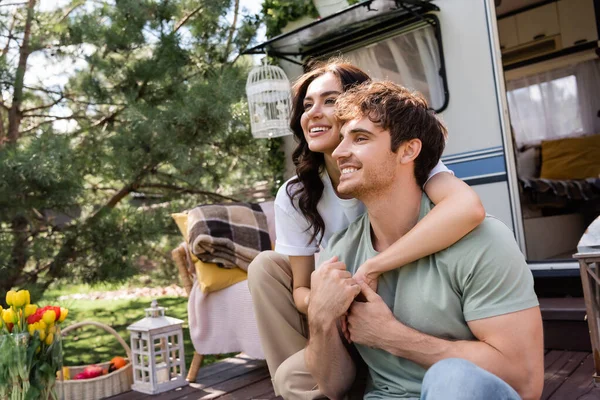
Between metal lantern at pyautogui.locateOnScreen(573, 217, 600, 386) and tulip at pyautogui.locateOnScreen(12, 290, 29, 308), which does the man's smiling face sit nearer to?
tulip at pyautogui.locateOnScreen(12, 290, 29, 308)

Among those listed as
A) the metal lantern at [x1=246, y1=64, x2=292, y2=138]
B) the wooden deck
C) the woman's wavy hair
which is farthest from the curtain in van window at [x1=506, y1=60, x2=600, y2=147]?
the woman's wavy hair

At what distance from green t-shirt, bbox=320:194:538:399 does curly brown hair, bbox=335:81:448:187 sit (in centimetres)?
21

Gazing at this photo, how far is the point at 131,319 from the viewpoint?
5664mm

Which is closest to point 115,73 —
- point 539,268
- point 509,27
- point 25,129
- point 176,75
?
point 176,75

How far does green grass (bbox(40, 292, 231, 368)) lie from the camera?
4043 millimetres

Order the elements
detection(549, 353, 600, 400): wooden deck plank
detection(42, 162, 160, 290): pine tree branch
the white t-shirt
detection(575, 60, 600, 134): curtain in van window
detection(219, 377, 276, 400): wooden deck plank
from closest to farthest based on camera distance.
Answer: the white t-shirt < detection(549, 353, 600, 400): wooden deck plank < detection(219, 377, 276, 400): wooden deck plank < detection(42, 162, 160, 290): pine tree branch < detection(575, 60, 600, 134): curtain in van window

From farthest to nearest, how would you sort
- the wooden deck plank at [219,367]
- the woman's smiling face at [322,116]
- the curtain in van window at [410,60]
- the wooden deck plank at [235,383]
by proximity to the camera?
the curtain in van window at [410,60], the wooden deck plank at [219,367], the wooden deck plank at [235,383], the woman's smiling face at [322,116]

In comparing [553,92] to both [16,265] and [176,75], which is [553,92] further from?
[16,265]

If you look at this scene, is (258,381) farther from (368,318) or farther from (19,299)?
(368,318)

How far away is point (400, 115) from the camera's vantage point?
4.21ft

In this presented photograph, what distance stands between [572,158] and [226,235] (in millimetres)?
3855

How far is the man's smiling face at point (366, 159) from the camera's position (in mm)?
1258

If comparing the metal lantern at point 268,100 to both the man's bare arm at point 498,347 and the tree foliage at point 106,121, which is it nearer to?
the tree foliage at point 106,121

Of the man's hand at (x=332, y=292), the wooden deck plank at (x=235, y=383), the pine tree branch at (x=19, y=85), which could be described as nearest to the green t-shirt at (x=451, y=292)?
the man's hand at (x=332, y=292)
